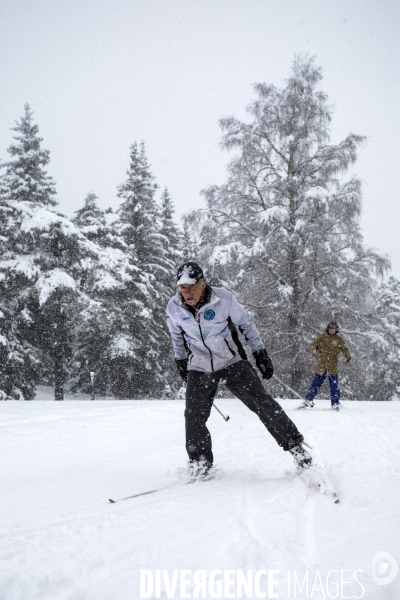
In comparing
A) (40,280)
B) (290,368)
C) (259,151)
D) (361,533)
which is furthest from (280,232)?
(361,533)

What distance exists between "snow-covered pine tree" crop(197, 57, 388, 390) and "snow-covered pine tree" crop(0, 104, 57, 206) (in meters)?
9.33

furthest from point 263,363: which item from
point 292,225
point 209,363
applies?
point 292,225

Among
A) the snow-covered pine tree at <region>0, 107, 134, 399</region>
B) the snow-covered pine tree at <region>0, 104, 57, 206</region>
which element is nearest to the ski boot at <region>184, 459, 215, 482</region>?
the snow-covered pine tree at <region>0, 107, 134, 399</region>

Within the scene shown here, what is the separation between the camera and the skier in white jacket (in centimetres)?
342

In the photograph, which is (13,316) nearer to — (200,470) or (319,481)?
(200,470)

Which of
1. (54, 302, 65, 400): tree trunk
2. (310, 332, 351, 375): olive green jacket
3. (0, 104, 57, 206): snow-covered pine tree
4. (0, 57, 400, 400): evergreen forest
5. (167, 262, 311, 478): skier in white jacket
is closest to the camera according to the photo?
(167, 262, 311, 478): skier in white jacket

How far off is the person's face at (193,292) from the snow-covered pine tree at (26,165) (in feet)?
61.2

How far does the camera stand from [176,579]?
171 centimetres

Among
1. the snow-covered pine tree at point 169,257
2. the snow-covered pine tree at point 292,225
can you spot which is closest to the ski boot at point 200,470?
the snow-covered pine tree at point 292,225

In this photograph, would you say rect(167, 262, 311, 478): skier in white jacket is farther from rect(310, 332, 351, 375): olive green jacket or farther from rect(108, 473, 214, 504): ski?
rect(310, 332, 351, 375): olive green jacket

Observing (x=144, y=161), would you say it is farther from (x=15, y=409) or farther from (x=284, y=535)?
(x=284, y=535)

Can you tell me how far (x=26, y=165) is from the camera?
20.3 m

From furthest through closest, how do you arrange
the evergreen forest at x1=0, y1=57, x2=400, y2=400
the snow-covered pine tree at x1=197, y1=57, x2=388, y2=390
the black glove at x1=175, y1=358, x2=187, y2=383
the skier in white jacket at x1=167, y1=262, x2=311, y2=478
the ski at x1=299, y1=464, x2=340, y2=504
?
the snow-covered pine tree at x1=197, y1=57, x2=388, y2=390 < the evergreen forest at x1=0, y1=57, x2=400, y2=400 < the black glove at x1=175, y1=358, x2=187, y2=383 < the skier in white jacket at x1=167, y1=262, x2=311, y2=478 < the ski at x1=299, y1=464, x2=340, y2=504

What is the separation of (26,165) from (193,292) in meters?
20.0
